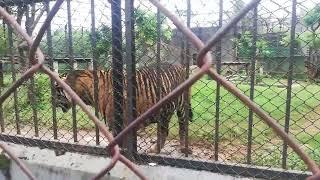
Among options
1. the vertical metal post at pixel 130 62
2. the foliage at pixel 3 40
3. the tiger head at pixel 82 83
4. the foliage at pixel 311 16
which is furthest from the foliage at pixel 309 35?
the foliage at pixel 3 40

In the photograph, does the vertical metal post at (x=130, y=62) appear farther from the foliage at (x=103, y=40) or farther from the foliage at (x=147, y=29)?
the foliage at (x=103, y=40)

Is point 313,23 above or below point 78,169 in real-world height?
above

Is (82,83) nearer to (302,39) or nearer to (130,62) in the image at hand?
(130,62)

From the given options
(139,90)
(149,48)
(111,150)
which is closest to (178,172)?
(149,48)

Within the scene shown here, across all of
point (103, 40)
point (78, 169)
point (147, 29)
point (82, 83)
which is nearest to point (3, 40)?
point (82, 83)

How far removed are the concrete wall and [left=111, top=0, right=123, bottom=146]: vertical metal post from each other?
0.77 ft

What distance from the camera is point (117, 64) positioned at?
2.88 meters

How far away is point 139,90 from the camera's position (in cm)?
487

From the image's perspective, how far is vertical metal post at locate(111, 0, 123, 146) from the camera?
8.96 ft

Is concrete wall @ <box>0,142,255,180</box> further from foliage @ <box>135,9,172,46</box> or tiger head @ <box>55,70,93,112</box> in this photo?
tiger head @ <box>55,70,93,112</box>

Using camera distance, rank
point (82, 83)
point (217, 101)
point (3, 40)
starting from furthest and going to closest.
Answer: point (82, 83), point (3, 40), point (217, 101)

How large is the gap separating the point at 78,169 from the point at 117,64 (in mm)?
777

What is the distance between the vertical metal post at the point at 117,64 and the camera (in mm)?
2730

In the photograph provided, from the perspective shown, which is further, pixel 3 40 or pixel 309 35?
pixel 3 40
